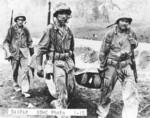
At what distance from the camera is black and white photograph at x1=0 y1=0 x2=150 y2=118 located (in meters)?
5.26

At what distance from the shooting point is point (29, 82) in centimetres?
544

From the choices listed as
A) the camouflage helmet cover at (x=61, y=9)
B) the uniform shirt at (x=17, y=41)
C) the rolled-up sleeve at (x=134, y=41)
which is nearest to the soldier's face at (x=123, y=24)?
the rolled-up sleeve at (x=134, y=41)

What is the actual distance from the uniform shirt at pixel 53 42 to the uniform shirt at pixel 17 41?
279 mm

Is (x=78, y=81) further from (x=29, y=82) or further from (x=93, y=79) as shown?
(x=29, y=82)

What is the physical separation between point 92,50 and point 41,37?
73 cm

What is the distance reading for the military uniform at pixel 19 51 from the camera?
5.42 meters

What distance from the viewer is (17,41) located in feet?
17.9

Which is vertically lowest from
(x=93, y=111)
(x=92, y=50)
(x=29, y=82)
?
(x=93, y=111)

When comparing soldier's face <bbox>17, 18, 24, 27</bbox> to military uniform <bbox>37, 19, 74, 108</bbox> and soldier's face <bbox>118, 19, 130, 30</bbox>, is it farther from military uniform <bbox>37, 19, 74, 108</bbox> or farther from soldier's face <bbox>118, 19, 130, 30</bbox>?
soldier's face <bbox>118, 19, 130, 30</bbox>

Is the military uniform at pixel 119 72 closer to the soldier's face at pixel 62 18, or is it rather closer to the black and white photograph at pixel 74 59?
the black and white photograph at pixel 74 59

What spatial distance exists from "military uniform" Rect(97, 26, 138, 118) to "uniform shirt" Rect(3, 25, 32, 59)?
1062 mm

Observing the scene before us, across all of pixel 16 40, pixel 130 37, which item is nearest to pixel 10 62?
pixel 16 40

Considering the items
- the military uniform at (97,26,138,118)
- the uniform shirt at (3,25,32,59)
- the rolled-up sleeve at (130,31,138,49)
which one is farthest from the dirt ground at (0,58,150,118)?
the rolled-up sleeve at (130,31,138,49)

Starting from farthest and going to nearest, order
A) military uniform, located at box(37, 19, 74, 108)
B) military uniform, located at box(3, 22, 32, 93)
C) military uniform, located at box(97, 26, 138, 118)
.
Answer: military uniform, located at box(3, 22, 32, 93) → military uniform, located at box(97, 26, 138, 118) → military uniform, located at box(37, 19, 74, 108)
